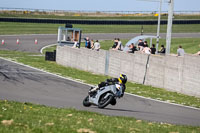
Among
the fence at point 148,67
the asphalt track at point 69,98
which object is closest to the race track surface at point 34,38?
the fence at point 148,67

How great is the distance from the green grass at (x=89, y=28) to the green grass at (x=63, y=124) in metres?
50.2

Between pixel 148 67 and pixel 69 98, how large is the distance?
763cm

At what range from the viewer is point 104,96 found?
14812mm

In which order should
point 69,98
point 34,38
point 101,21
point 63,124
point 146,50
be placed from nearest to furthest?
1. point 63,124
2. point 69,98
3. point 146,50
4. point 34,38
5. point 101,21

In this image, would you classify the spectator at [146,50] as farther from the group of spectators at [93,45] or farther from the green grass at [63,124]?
the green grass at [63,124]

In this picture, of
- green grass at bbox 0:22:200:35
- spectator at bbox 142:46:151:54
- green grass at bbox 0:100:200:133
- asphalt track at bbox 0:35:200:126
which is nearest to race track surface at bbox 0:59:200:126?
asphalt track at bbox 0:35:200:126

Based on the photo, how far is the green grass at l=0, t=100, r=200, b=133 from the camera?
8.88 metres

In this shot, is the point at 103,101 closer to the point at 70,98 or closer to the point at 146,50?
the point at 70,98

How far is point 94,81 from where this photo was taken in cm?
2452

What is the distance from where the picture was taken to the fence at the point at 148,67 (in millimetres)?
21533

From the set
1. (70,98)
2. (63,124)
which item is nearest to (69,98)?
(70,98)

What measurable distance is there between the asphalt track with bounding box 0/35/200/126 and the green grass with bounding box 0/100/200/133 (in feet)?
8.73

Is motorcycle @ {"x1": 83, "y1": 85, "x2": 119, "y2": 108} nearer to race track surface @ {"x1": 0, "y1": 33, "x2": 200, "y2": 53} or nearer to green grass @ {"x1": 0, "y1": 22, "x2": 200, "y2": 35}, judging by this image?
race track surface @ {"x1": 0, "y1": 33, "x2": 200, "y2": 53}

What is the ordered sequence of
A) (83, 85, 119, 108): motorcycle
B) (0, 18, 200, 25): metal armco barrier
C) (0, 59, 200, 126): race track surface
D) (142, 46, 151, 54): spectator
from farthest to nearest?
1. (0, 18, 200, 25): metal armco barrier
2. (142, 46, 151, 54): spectator
3. (0, 59, 200, 126): race track surface
4. (83, 85, 119, 108): motorcycle
